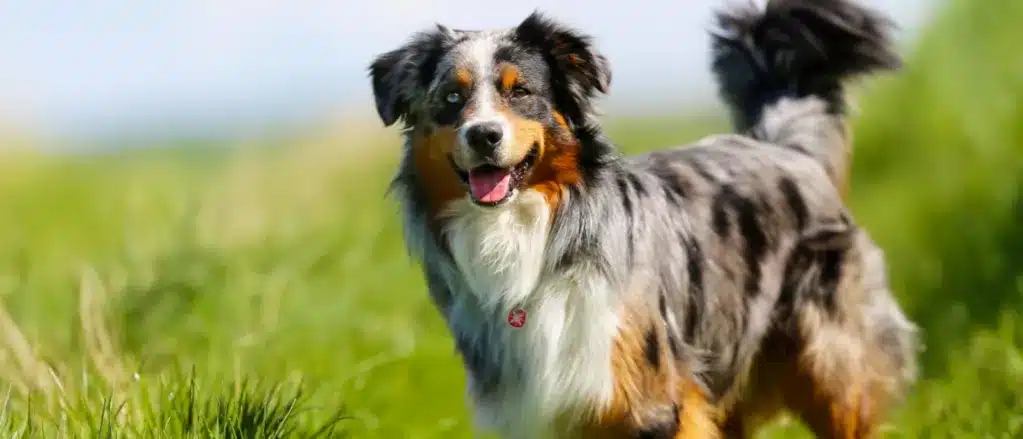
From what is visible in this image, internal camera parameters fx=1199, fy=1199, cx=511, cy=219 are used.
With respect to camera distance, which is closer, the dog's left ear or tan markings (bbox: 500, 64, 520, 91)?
tan markings (bbox: 500, 64, 520, 91)

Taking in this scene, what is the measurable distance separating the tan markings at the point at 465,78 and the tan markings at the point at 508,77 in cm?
11

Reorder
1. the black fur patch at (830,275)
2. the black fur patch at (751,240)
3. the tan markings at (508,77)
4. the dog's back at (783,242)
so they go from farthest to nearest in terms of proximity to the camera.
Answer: the black fur patch at (830,275) → the black fur patch at (751,240) → the dog's back at (783,242) → the tan markings at (508,77)

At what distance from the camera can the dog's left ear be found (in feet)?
14.7

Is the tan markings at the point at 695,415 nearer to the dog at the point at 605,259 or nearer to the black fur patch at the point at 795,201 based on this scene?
the dog at the point at 605,259

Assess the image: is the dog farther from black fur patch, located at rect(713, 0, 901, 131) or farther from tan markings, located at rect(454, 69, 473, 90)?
black fur patch, located at rect(713, 0, 901, 131)


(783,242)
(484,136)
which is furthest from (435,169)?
(783,242)

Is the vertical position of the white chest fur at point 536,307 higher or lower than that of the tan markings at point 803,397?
higher

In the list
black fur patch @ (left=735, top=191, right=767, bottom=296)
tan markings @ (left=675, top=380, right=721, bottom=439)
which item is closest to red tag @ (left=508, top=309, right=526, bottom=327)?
tan markings @ (left=675, top=380, right=721, bottom=439)

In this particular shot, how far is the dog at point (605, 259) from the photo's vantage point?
174 inches

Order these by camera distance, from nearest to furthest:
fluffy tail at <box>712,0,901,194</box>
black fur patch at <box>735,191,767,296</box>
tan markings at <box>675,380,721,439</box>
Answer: tan markings at <box>675,380,721,439</box>, black fur patch at <box>735,191,767,296</box>, fluffy tail at <box>712,0,901,194</box>

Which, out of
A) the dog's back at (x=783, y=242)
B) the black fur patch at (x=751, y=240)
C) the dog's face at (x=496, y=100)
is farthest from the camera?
the black fur patch at (x=751, y=240)

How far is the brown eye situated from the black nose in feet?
0.91

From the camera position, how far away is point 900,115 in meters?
10.4

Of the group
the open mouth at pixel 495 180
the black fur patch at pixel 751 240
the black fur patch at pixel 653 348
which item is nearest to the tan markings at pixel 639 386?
the black fur patch at pixel 653 348
